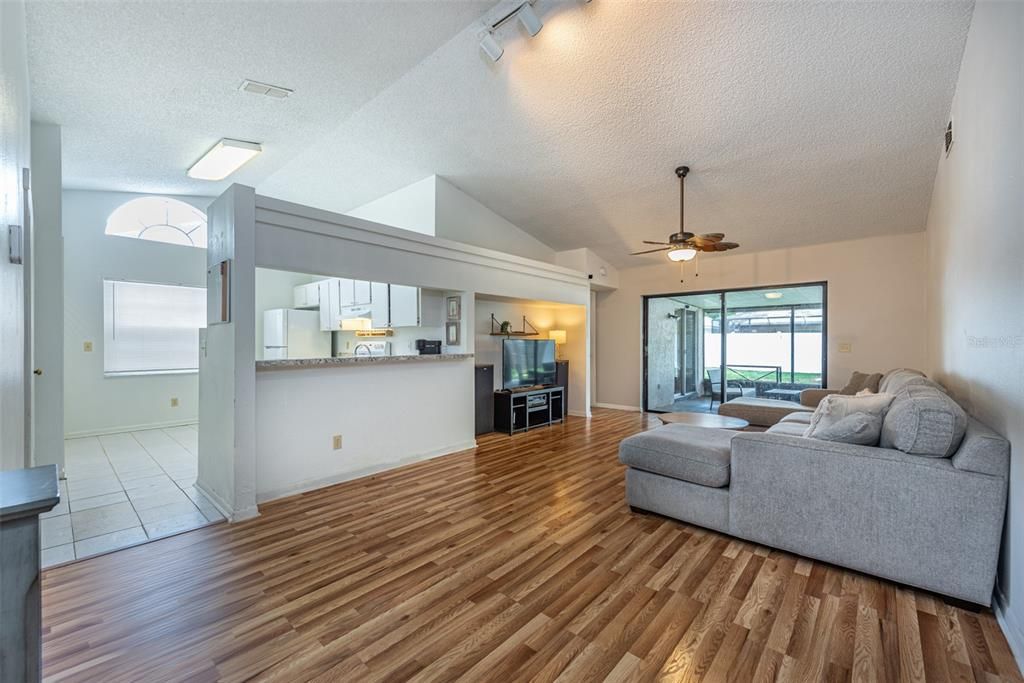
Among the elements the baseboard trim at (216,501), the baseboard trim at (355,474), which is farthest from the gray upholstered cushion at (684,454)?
the baseboard trim at (216,501)

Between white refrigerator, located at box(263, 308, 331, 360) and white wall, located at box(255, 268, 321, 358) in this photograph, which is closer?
white refrigerator, located at box(263, 308, 331, 360)

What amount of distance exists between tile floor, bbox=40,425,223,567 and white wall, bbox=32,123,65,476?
18.3 inches

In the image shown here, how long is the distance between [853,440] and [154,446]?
21.5 feet

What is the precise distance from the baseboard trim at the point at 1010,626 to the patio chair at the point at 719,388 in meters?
4.73

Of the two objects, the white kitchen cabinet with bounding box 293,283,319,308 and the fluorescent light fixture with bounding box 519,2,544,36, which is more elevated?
the fluorescent light fixture with bounding box 519,2,544,36

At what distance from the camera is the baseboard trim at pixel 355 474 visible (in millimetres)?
3287

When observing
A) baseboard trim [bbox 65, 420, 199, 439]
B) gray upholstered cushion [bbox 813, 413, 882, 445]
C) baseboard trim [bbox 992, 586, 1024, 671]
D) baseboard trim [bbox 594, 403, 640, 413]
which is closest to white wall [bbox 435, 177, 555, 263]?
baseboard trim [bbox 594, 403, 640, 413]

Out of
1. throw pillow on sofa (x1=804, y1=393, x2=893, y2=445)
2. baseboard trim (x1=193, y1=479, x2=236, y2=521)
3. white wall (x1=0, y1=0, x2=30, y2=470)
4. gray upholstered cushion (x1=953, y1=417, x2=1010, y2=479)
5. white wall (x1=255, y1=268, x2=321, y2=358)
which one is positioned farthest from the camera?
white wall (x1=255, y1=268, x2=321, y2=358)

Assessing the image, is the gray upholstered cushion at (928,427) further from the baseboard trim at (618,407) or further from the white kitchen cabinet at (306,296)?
the white kitchen cabinet at (306,296)

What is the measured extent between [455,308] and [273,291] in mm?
4394

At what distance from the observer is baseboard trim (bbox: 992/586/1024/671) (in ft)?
5.40

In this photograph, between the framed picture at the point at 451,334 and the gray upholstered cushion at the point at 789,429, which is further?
the framed picture at the point at 451,334

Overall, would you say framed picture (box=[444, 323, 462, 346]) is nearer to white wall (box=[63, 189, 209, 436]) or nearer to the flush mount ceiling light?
the flush mount ceiling light

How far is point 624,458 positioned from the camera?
3.06 metres
